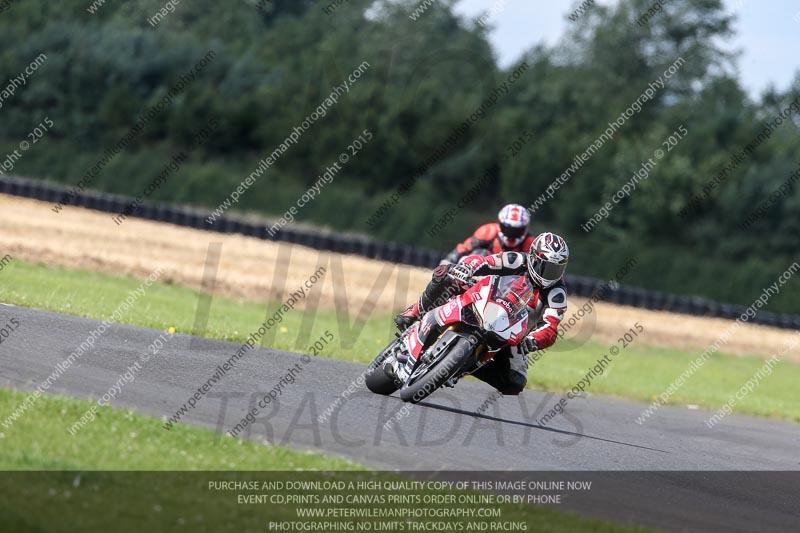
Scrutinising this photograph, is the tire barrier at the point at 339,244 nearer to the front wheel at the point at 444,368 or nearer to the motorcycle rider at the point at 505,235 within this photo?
the motorcycle rider at the point at 505,235

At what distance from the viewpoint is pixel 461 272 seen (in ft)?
36.2

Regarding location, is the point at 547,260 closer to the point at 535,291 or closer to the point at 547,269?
the point at 547,269

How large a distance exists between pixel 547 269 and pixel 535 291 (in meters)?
0.32

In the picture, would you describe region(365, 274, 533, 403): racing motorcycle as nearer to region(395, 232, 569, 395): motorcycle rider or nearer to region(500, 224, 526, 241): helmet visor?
region(395, 232, 569, 395): motorcycle rider

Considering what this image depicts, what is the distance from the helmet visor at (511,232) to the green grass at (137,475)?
6.01m

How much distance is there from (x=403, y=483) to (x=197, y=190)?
40.5m

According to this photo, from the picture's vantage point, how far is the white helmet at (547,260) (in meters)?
10.9

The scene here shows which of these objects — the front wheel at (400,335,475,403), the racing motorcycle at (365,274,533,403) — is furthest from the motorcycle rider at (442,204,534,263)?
the front wheel at (400,335,475,403)

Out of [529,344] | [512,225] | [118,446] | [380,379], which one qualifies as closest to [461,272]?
[529,344]

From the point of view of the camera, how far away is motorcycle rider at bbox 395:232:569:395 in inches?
430

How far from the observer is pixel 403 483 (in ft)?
26.7

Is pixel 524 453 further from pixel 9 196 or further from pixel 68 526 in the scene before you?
pixel 9 196

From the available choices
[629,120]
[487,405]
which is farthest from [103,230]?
[629,120]

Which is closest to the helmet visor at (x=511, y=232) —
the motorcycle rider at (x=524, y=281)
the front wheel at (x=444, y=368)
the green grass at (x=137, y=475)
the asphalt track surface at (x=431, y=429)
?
the asphalt track surface at (x=431, y=429)
